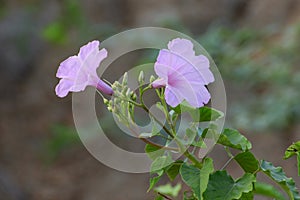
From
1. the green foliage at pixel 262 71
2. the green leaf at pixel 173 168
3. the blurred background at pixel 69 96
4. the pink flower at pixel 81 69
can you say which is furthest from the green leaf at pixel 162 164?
the blurred background at pixel 69 96

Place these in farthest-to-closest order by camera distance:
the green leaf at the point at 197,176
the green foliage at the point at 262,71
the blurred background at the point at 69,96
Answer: the blurred background at the point at 69,96, the green foliage at the point at 262,71, the green leaf at the point at 197,176

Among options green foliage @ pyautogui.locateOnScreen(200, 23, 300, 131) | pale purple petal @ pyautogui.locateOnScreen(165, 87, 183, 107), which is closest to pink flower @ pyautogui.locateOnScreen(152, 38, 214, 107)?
pale purple petal @ pyautogui.locateOnScreen(165, 87, 183, 107)

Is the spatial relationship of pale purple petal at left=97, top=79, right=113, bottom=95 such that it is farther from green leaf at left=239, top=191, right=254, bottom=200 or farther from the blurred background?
the blurred background

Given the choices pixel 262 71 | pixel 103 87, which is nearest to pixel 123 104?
pixel 103 87

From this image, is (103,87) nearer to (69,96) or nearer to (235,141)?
(235,141)

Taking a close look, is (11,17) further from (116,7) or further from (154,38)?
(154,38)

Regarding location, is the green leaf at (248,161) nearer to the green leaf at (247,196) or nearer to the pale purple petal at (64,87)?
the green leaf at (247,196)
